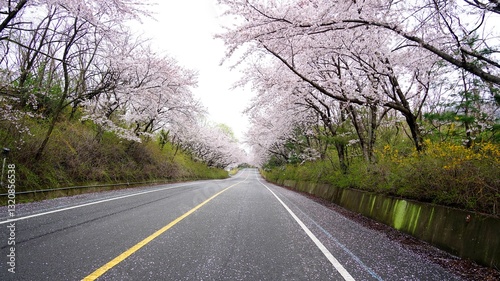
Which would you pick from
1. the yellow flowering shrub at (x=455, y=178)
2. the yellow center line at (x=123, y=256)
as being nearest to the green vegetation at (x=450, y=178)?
the yellow flowering shrub at (x=455, y=178)

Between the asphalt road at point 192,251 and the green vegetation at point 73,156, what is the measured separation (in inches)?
180

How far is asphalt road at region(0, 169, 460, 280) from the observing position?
10.3 ft

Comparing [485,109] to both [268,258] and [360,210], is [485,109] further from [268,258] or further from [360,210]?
[268,258]

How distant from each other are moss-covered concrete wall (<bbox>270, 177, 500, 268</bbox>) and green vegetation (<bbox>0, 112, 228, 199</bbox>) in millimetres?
11408

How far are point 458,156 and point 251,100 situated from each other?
1324cm

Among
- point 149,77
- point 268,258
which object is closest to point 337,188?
point 268,258

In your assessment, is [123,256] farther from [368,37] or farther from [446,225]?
[368,37]

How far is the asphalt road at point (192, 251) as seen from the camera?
10.3 ft

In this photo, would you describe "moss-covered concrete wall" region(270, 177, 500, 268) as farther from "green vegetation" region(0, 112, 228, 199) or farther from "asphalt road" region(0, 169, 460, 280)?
"green vegetation" region(0, 112, 228, 199)

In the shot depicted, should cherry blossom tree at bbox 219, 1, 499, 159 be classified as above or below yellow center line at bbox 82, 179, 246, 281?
above

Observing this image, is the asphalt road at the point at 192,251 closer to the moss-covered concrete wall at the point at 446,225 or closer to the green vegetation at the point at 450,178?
the moss-covered concrete wall at the point at 446,225

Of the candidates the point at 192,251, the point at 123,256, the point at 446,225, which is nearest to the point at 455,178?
the point at 446,225

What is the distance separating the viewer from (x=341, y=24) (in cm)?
631

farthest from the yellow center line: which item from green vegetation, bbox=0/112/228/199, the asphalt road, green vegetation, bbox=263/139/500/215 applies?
green vegetation, bbox=0/112/228/199
